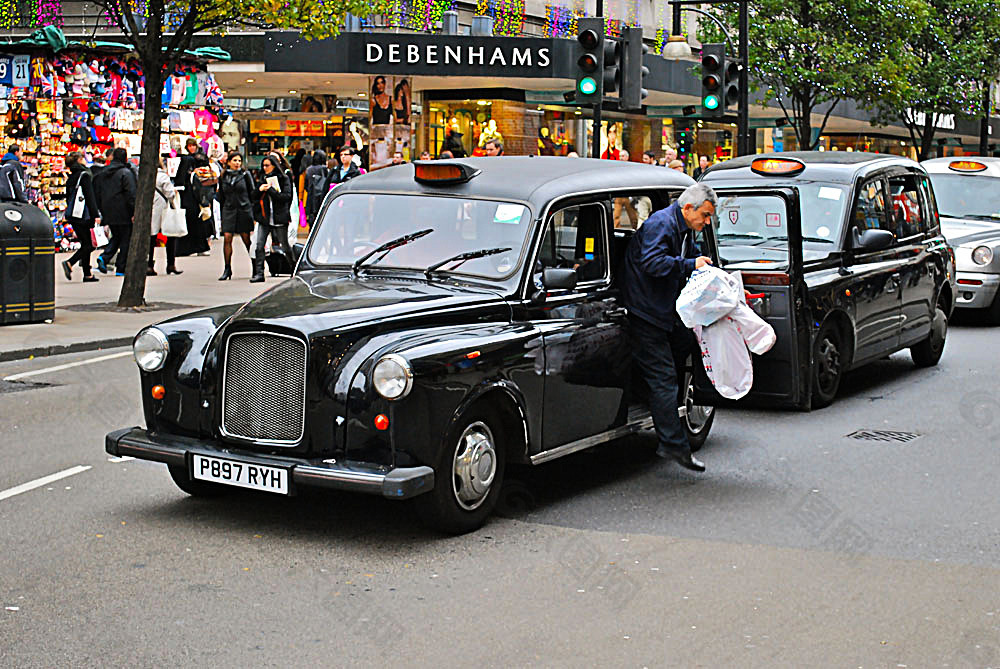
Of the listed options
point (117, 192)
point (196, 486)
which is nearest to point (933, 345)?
point (196, 486)

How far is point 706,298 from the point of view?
778cm

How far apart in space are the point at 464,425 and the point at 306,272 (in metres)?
1.74

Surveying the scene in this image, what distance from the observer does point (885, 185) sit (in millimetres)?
12336

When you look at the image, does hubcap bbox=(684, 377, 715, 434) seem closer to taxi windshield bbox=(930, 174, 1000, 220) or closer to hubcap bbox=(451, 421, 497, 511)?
hubcap bbox=(451, 421, 497, 511)

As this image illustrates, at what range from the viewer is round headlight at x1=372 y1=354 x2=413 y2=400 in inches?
247

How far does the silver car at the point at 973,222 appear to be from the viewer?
16.4 metres

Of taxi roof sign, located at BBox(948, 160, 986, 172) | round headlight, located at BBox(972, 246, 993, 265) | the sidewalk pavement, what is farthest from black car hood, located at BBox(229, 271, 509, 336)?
taxi roof sign, located at BBox(948, 160, 986, 172)

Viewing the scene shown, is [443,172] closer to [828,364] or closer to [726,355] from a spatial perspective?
[726,355]

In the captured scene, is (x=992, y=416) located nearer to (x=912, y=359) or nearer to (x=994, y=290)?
(x=912, y=359)

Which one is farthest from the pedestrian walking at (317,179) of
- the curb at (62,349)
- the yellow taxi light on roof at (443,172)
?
the yellow taxi light on roof at (443,172)

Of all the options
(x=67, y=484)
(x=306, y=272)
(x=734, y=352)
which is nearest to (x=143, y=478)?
(x=67, y=484)

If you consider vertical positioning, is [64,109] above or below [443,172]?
above

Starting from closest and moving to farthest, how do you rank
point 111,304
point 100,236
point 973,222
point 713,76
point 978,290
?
point 978,290
point 111,304
point 973,222
point 713,76
point 100,236

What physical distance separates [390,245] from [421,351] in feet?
4.87
